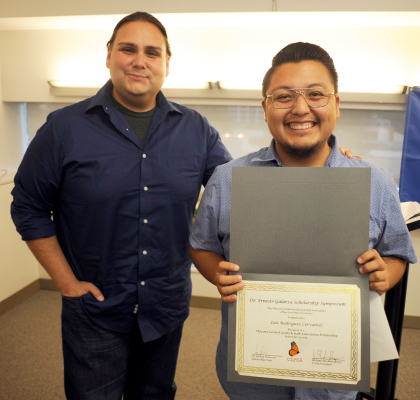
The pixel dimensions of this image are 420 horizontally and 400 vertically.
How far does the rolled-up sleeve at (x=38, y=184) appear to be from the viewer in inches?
55.5

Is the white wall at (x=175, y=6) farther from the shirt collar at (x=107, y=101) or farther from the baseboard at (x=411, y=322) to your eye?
the baseboard at (x=411, y=322)

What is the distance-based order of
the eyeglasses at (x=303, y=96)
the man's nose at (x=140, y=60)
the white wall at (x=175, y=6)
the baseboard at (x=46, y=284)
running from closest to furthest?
the eyeglasses at (x=303, y=96), the man's nose at (x=140, y=60), the white wall at (x=175, y=6), the baseboard at (x=46, y=284)

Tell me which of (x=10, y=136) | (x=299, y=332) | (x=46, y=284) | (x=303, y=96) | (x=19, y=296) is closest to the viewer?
(x=299, y=332)

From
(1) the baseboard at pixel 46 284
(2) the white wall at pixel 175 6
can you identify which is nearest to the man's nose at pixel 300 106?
(2) the white wall at pixel 175 6

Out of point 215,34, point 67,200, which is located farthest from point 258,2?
point 67,200

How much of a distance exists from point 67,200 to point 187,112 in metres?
0.61

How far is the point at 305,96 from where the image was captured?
1054 mm

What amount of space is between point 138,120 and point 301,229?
2.75ft

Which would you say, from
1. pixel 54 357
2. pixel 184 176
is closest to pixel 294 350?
pixel 184 176

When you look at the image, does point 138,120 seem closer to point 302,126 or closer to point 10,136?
point 302,126

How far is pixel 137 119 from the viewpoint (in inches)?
59.1

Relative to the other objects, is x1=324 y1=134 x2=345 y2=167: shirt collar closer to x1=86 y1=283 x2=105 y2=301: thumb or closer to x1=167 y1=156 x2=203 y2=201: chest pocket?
x1=167 y1=156 x2=203 y2=201: chest pocket

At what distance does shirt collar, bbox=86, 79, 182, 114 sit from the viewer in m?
1.44

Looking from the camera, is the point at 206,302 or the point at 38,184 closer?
the point at 38,184
